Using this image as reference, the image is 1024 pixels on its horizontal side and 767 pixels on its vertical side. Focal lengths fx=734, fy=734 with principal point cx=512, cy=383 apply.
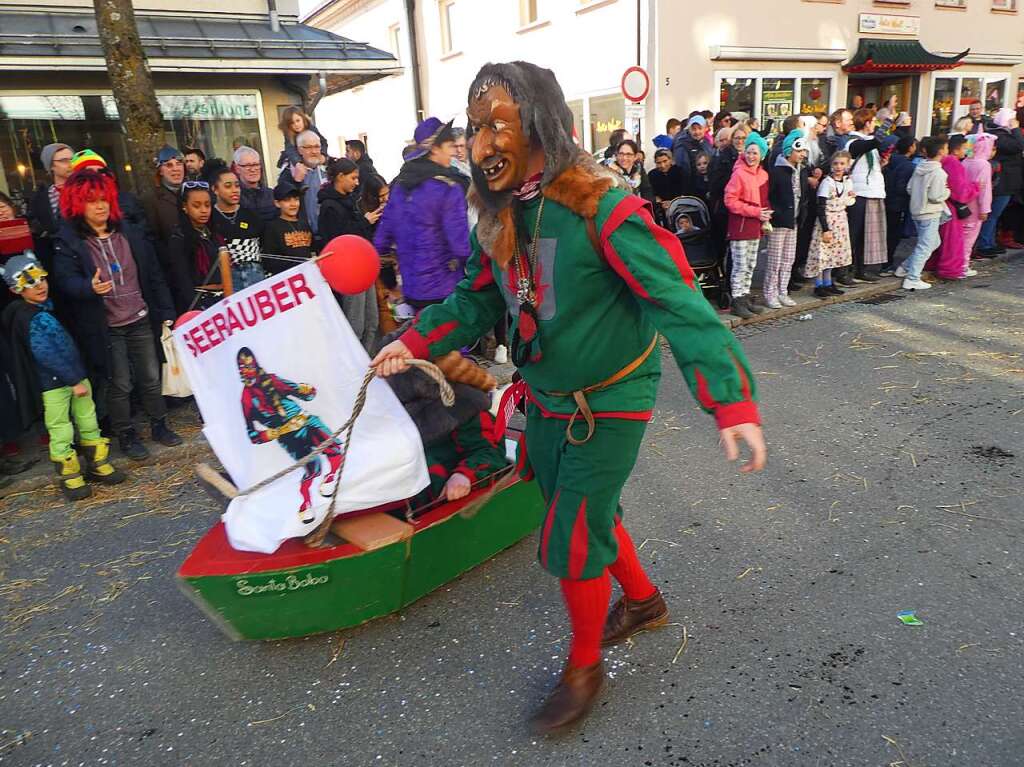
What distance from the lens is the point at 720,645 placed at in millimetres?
2844

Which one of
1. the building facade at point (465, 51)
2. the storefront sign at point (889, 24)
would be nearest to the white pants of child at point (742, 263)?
the building facade at point (465, 51)

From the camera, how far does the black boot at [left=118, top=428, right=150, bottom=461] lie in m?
5.02

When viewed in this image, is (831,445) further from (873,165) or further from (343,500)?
(873,165)

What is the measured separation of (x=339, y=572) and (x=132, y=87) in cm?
494

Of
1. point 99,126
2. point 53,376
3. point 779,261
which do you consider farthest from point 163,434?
point 779,261

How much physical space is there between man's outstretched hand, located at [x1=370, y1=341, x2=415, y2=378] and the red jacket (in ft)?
18.5

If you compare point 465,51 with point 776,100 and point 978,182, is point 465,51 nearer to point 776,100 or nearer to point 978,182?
point 776,100

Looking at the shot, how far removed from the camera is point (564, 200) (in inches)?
86.7

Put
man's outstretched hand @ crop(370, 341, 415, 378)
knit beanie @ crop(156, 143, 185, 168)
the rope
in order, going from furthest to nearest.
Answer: knit beanie @ crop(156, 143, 185, 168), the rope, man's outstretched hand @ crop(370, 341, 415, 378)

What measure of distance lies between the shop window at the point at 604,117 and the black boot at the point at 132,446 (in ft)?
38.6

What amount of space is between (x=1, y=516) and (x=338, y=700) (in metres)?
2.98

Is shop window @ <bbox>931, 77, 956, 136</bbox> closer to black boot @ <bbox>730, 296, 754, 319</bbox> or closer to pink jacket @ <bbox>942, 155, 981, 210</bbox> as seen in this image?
pink jacket @ <bbox>942, 155, 981, 210</bbox>

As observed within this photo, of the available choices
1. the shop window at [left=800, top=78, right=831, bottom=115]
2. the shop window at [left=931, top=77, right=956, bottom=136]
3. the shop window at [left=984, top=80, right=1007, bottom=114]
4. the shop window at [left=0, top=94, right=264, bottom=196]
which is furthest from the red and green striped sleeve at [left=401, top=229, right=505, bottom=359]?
the shop window at [left=984, top=80, right=1007, bottom=114]

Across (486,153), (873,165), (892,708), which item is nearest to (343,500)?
(486,153)
